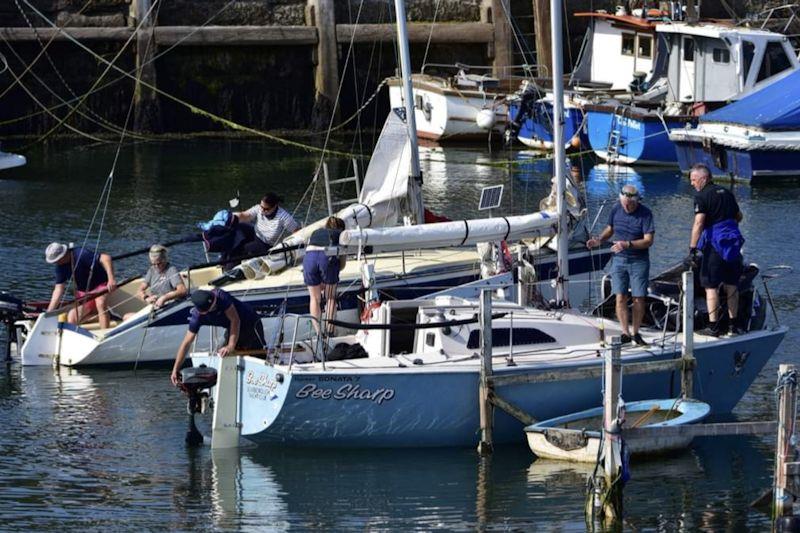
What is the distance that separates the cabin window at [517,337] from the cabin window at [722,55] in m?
23.3

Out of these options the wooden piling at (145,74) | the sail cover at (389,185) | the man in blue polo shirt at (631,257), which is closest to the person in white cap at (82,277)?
the sail cover at (389,185)

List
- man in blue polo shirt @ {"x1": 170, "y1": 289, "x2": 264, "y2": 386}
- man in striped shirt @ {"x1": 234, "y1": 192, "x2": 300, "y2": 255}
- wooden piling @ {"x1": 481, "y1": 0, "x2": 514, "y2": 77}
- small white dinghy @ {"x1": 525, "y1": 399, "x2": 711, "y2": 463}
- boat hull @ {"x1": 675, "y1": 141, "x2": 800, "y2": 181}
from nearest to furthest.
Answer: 1. small white dinghy @ {"x1": 525, "y1": 399, "x2": 711, "y2": 463}
2. man in blue polo shirt @ {"x1": 170, "y1": 289, "x2": 264, "y2": 386}
3. man in striped shirt @ {"x1": 234, "y1": 192, "x2": 300, "y2": 255}
4. boat hull @ {"x1": 675, "y1": 141, "x2": 800, "y2": 181}
5. wooden piling @ {"x1": 481, "y1": 0, "x2": 514, "y2": 77}

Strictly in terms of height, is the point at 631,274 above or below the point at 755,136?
below

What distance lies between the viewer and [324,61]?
4131 centimetres

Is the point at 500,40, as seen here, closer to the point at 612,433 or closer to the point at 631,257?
the point at 631,257

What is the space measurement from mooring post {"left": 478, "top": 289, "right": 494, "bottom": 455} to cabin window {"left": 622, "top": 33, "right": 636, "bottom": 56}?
88.0ft

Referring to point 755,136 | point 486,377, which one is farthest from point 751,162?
point 486,377

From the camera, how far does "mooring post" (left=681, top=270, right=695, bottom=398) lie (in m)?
15.7

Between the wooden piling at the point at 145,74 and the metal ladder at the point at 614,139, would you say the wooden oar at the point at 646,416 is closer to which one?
the metal ladder at the point at 614,139

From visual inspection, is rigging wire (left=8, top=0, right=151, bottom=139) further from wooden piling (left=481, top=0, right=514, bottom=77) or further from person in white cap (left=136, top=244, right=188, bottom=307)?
person in white cap (left=136, top=244, right=188, bottom=307)

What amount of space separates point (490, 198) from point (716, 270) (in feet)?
16.0

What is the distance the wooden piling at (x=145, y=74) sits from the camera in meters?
40.0

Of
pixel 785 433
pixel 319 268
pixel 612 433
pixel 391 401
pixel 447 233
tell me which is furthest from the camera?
pixel 447 233

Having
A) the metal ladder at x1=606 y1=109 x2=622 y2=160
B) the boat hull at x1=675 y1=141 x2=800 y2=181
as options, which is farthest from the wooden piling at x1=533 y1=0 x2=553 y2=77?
the boat hull at x1=675 y1=141 x2=800 y2=181
